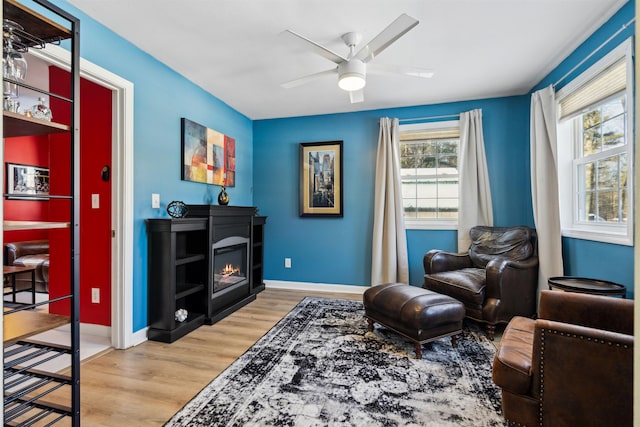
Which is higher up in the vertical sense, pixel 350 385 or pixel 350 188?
pixel 350 188

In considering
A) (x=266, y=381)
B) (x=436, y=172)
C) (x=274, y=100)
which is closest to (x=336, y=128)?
(x=274, y=100)

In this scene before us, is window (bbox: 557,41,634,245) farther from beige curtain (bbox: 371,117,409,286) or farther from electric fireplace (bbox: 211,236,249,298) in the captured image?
electric fireplace (bbox: 211,236,249,298)

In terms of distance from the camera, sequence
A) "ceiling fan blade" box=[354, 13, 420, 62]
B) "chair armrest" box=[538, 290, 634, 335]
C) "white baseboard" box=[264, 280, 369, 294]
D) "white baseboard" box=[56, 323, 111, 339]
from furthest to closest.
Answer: "white baseboard" box=[264, 280, 369, 294] < "white baseboard" box=[56, 323, 111, 339] < "ceiling fan blade" box=[354, 13, 420, 62] < "chair armrest" box=[538, 290, 634, 335]

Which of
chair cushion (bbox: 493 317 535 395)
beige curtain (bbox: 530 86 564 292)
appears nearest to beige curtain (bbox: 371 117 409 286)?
beige curtain (bbox: 530 86 564 292)

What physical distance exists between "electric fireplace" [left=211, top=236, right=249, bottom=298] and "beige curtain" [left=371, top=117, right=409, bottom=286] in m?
1.64

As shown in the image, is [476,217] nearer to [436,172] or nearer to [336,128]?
[436,172]

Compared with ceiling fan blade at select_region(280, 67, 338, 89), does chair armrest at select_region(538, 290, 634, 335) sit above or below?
below

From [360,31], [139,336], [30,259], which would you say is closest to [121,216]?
[139,336]

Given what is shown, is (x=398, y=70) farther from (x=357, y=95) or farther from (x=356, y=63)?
(x=357, y=95)

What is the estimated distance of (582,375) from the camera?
1.22m

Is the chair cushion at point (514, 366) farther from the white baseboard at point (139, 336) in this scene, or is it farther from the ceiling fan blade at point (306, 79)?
the white baseboard at point (139, 336)

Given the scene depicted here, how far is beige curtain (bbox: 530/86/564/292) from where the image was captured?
286 cm

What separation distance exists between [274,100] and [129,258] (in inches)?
95.7

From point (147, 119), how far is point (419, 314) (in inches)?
108
